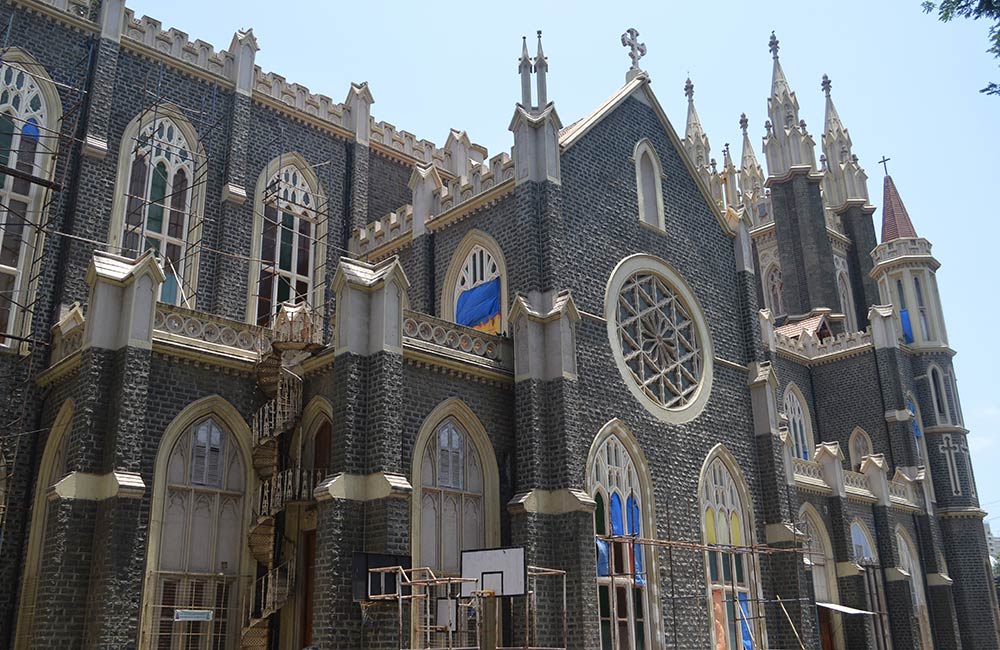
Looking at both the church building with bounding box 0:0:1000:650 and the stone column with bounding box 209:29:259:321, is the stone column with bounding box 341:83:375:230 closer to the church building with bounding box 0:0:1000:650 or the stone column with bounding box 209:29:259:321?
the church building with bounding box 0:0:1000:650

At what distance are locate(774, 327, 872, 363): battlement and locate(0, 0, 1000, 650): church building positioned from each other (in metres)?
6.99

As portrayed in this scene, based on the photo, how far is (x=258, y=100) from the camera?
28844mm

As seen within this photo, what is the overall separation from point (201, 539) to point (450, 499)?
5.15 meters

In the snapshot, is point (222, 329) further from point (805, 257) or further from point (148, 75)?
point (805, 257)

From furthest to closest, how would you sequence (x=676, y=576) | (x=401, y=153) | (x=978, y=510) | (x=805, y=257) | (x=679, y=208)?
(x=805, y=257) → (x=978, y=510) → (x=401, y=153) → (x=679, y=208) → (x=676, y=576)

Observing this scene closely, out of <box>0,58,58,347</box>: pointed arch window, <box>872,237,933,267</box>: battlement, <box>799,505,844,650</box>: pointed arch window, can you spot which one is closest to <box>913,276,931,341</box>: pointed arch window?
<box>872,237,933,267</box>: battlement

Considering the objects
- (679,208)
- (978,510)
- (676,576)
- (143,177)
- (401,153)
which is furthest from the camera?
(978,510)

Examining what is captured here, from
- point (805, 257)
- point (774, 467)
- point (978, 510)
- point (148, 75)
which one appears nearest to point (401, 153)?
point (148, 75)

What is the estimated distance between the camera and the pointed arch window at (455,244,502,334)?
24453 millimetres

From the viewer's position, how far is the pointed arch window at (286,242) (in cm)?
2753

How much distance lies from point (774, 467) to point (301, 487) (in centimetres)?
1339

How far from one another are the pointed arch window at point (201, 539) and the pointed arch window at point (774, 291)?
117 ft

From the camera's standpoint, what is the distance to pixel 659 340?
26.0 metres

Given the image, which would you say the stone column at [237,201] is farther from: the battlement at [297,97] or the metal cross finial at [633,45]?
the metal cross finial at [633,45]
